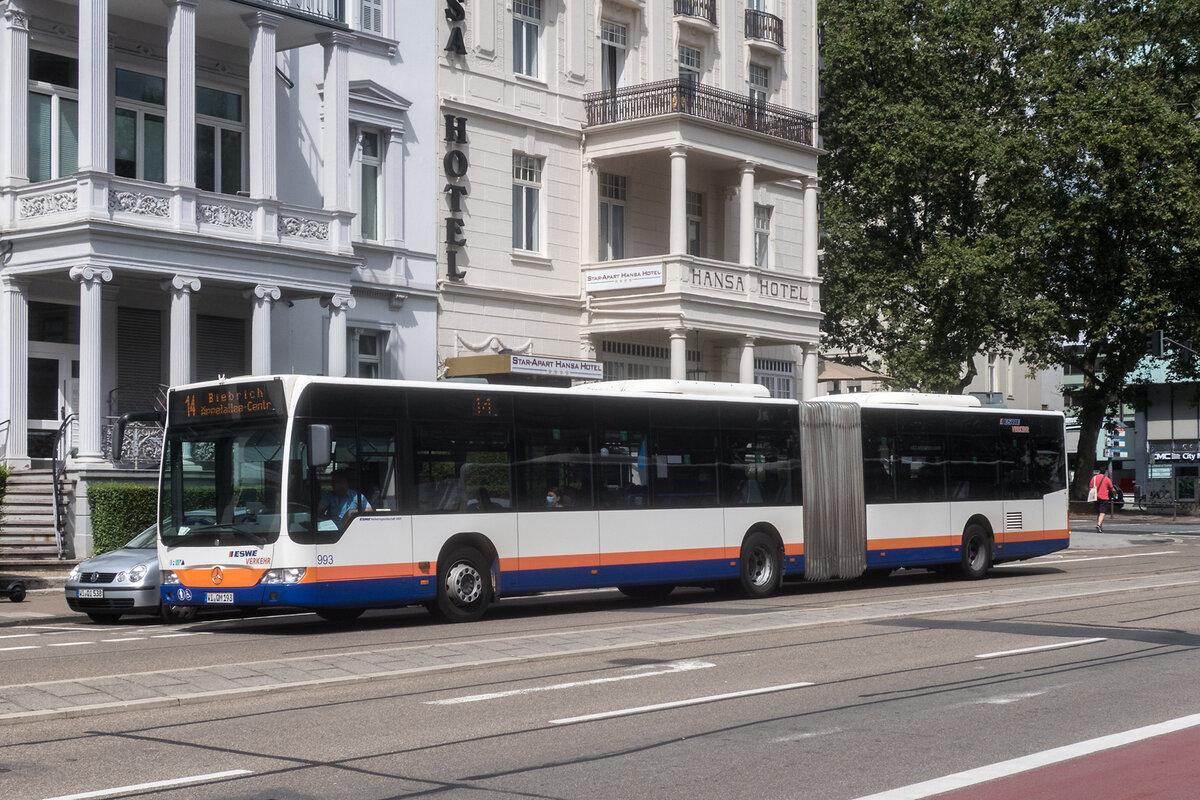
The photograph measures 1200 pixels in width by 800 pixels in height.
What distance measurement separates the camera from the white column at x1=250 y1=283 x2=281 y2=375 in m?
28.5

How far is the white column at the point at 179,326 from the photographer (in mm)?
26891

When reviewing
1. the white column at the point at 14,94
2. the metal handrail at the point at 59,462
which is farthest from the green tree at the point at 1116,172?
the white column at the point at 14,94

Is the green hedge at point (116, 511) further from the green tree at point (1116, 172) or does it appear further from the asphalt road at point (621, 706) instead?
the green tree at point (1116, 172)

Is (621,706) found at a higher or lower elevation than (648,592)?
higher

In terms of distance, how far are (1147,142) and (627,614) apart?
113 feet

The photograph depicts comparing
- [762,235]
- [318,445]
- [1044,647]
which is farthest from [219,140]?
[1044,647]

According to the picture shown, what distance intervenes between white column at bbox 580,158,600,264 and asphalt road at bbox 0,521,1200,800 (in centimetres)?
1933

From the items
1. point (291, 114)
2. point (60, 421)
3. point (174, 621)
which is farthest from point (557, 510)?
point (291, 114)

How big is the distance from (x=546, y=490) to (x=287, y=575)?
3.92m

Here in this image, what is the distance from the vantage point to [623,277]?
36281mm

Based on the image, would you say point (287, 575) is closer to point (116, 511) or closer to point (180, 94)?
point (116, 511)

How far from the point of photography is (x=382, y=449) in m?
17.5

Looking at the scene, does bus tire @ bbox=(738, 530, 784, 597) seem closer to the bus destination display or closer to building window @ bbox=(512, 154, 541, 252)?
the bus destination display

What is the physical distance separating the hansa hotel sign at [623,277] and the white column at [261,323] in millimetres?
9962
